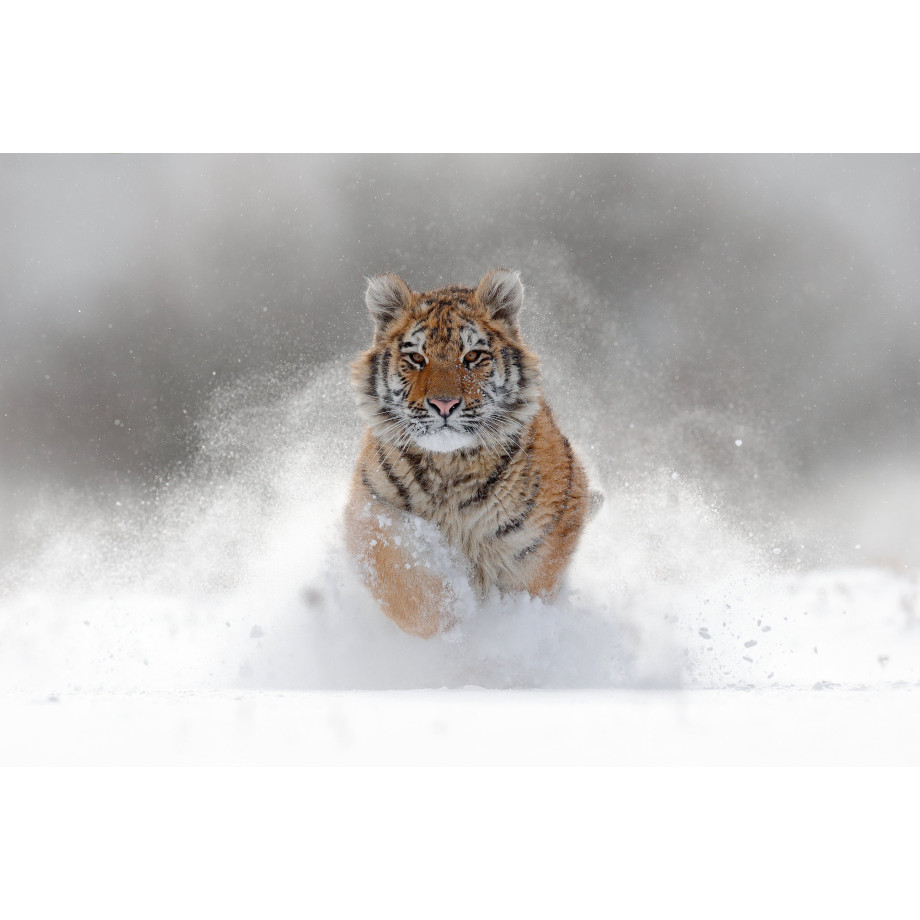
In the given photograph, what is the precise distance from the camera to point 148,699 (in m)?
2.54

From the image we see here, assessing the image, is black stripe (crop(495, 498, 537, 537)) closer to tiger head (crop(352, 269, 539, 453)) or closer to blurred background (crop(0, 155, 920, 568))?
tiger head (crop(352, 269, 539, 453))

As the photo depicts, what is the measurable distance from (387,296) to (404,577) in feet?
3.74

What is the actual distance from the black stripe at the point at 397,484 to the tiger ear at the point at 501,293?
75 centimetres

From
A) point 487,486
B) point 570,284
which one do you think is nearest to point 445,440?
point 487,486

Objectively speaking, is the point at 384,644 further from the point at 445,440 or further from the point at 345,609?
the point at 445,440

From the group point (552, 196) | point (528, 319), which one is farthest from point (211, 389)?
point (552, 196)

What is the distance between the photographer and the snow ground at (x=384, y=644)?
7.11 ft

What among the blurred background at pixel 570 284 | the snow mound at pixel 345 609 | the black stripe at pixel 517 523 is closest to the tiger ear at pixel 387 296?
the black stripe at pixel 517 523

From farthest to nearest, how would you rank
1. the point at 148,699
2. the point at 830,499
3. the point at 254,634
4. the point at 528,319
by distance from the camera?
the point at 830,499 < the point at 528,319 < the point at 254,634 < the point at 148,699

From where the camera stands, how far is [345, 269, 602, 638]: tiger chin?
2.97 metres

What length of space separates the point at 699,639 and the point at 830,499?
635 cm

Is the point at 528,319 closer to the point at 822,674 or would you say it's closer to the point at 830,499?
the point at 822,674

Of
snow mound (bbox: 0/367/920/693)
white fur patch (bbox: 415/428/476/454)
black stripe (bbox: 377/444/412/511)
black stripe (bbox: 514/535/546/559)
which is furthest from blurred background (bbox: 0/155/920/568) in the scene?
white fur patch (bbox: 415/428/476/454)

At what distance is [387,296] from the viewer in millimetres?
3240
